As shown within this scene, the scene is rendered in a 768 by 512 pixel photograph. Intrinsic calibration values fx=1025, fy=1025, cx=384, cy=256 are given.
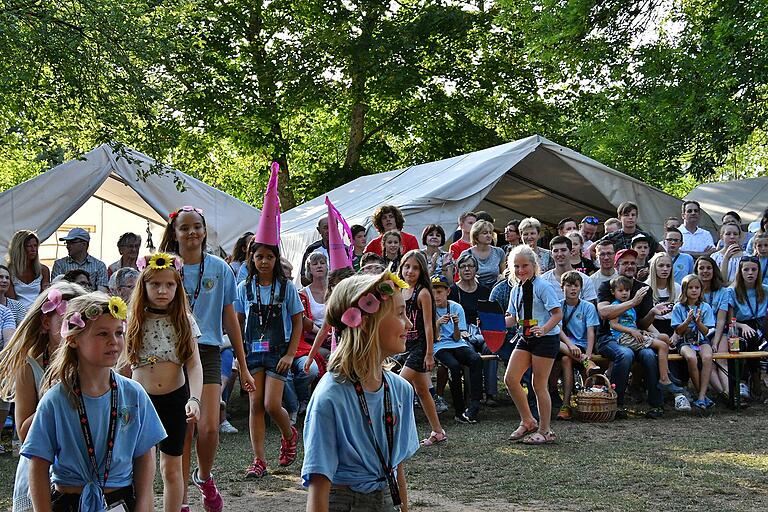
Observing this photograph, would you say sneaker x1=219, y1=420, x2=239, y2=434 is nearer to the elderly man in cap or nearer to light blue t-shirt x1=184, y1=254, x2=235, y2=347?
the elderly man in cap

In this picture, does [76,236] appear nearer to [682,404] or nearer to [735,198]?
[682,404]

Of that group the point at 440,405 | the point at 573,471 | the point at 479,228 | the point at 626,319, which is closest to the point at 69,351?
the point at 573,471

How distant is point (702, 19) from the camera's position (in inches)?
669

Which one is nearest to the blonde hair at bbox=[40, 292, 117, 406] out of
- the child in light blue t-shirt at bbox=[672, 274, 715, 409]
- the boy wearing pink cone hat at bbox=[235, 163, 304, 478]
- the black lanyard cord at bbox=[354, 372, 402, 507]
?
the black lanyard cord at bbox=[354, 372, 402, 507]

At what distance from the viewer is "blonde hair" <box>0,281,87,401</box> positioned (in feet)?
13.7

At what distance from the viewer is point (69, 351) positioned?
12.5 feet

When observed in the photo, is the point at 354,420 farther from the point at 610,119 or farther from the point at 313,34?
the point at 313,34

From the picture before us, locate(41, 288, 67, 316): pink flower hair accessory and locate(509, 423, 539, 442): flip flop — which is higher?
locate(41, 288, 67, 316): pink flower hair accessory

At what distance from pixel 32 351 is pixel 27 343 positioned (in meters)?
0.04

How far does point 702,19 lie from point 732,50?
171 centimetres

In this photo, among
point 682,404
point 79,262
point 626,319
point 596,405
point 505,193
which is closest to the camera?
point 596,405

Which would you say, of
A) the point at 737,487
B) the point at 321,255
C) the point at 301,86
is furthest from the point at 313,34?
the point at 737,487

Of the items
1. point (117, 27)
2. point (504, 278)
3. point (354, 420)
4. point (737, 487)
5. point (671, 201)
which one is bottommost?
point (737, 487)

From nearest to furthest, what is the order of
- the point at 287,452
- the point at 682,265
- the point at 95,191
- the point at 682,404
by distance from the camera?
1. the point at 287,452
2. the point at 682,404
3. the point at 682,265
4. the point at 95,191
